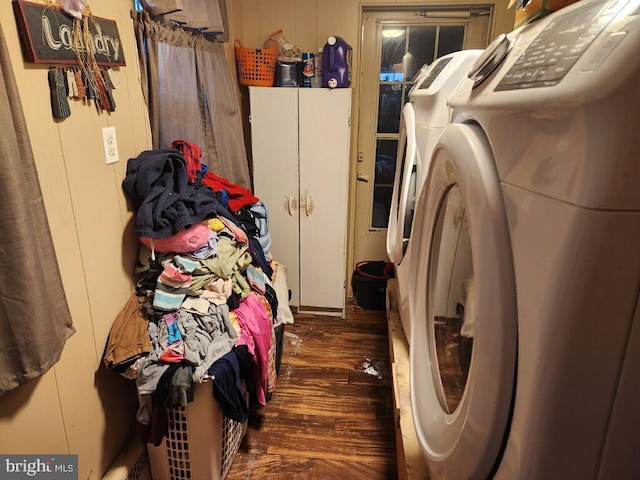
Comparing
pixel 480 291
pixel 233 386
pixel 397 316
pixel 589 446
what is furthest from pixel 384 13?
pixel 589 446

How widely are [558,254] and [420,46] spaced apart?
2.66m

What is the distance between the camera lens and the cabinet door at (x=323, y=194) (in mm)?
2492

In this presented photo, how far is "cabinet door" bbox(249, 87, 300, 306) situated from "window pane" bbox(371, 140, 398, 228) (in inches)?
26.5

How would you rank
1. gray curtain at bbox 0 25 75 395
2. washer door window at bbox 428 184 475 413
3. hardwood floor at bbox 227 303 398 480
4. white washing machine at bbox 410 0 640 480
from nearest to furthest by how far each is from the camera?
1. white washing machine at bbox 410 0 640 480
2. washer door window at bbox 428 184 475 413
3. gray curtain at bbox 0 25 75 395
4. hardwood floor at bbox 227 303 398 480

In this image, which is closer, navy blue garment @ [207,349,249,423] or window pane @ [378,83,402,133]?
navy blue garment @ [207,349,249,423]

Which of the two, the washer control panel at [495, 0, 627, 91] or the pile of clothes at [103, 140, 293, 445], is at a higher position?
the washer control panel at [495, 0, 627, 91]

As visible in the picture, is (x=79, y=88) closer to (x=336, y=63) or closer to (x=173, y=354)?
(x=173, y=354)

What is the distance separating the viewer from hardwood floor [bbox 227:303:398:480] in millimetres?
1728

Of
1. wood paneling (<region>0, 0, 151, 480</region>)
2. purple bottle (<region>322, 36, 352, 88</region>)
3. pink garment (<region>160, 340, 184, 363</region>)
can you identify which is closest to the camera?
wood paneling (<region>0, 0, 151, 480</region>)

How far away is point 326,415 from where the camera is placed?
→ 2.00 m

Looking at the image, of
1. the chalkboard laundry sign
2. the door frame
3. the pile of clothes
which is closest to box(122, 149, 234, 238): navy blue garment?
the pile of clothes

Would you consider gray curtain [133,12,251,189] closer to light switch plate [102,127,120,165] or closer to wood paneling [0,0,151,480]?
wood paneling [0,0,151,480]

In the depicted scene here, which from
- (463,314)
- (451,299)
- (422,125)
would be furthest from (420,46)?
(463,314)

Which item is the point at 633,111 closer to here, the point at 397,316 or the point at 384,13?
the point at 397,316
